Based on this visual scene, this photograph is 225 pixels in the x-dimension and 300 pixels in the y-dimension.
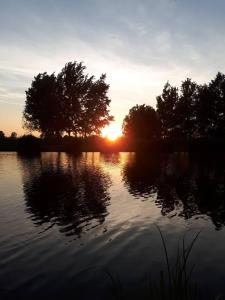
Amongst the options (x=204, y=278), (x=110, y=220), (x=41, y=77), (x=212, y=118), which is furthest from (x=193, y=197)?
(x=212, y=118)

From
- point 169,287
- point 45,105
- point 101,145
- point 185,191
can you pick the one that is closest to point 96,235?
point 169,287

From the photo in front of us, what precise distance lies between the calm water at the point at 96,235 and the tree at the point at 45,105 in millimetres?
63359

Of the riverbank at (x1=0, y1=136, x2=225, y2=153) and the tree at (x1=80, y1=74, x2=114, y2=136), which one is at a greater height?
the tree at (x1=80, y1=74, x2=114, y2=136)

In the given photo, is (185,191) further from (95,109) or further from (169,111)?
(169,111)

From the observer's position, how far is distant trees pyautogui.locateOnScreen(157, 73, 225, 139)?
105812 millimetres

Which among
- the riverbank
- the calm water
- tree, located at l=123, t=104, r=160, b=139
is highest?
tree, located at l=123, t=104, r=160, b=139

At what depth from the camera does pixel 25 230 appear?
1689 centimetres

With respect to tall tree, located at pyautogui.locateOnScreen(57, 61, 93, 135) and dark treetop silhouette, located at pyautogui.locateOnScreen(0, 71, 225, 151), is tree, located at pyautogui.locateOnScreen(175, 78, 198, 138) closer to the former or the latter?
dark treetop silhouette, located at pyautogui.locateOnScreen(0, 71, 225, 151)

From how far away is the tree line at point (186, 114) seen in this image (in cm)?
10600

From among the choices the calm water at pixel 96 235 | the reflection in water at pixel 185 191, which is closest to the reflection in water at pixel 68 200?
the calm water at pixel 96 235

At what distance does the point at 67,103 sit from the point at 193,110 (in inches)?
1643

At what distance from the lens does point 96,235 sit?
53.1ft

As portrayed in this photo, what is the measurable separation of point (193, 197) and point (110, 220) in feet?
31.1

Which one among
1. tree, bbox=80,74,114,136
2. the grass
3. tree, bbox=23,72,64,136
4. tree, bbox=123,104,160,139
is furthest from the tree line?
the grass
